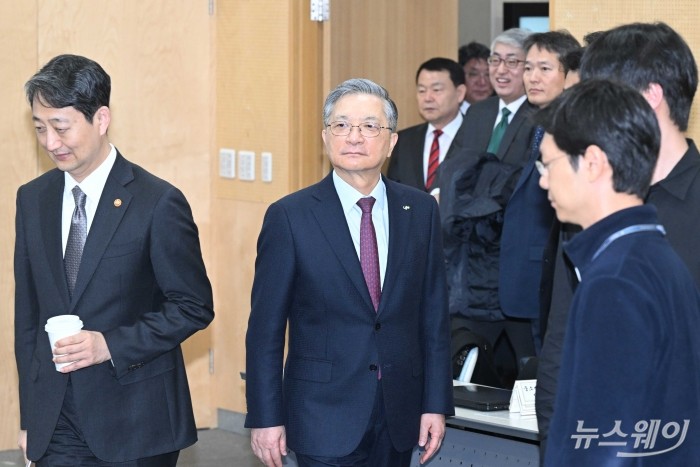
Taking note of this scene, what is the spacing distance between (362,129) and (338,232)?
32 centimetres

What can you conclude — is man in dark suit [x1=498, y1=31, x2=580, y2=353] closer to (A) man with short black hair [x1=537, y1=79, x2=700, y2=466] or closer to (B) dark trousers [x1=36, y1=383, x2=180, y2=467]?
(B) dark trousers [x1=36, y1=383, x2=180, y2=467]

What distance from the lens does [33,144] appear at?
618 cm

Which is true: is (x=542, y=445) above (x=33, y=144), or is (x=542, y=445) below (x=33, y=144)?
below

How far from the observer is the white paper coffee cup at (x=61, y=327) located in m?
3.25

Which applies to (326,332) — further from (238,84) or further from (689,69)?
(238,84)

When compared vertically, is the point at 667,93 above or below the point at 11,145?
above

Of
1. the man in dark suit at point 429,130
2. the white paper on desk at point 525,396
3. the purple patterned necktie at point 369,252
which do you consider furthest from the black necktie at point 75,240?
the man in dark suit at point 429,130

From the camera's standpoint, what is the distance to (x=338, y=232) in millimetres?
3508

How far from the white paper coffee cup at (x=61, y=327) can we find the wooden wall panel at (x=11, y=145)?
306 centimetres

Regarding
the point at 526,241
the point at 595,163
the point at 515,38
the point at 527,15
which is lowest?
the point at 526,241

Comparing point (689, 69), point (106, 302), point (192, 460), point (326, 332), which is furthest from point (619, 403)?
point (192, 460)

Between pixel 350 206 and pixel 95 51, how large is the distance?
3.23 meters

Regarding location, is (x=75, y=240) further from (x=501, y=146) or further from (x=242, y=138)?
(x=242, y=138)

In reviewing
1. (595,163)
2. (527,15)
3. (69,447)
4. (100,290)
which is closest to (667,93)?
(595,163)
